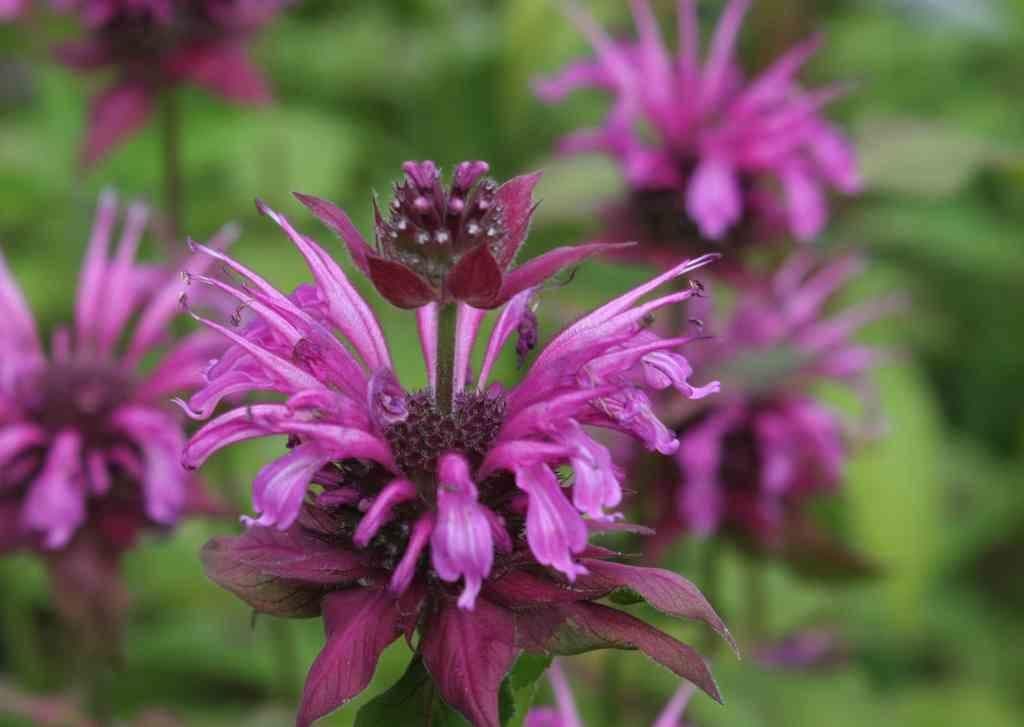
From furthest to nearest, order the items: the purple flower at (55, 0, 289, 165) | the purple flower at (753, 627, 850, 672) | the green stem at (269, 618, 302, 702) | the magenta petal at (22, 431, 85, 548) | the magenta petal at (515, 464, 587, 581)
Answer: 1. the purple flower at (55, 0, 289, 165)
2. the purple flower at (753, 627, 850, 672)
3. the green stem at (269, 618, 302, 702)
4. the magenta petal at (22, 431, 85, 548)
5. the magenta petal at (515, 464, 587, 581)

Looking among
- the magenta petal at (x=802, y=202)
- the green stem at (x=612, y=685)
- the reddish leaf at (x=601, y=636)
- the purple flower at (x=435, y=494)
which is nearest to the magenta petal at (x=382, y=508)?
the purple flower at (x=435, y=494)

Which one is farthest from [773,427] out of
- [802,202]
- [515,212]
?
[515,212]

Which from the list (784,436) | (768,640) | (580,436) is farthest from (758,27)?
(580,436)

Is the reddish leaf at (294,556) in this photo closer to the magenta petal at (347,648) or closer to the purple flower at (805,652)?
the magenta petal at (347,648)

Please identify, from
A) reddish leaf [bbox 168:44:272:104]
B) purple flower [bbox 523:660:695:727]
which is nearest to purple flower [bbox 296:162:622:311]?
purple flower [bbox 523:660:695:727]

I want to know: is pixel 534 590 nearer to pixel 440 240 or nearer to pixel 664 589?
pixel 664 589

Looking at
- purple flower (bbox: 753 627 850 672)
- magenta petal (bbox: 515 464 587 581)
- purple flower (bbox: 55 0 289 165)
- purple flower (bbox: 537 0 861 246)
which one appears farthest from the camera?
purple flower (bbox: 55 0 289 165)

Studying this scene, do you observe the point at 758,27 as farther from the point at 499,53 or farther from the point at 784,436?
the point at 784,436

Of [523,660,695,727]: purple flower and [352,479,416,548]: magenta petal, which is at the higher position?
[352,479,416,548]: magenta petal

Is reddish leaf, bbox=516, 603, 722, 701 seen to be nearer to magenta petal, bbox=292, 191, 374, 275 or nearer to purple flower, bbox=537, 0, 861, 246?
magenta petal, bbox=292, 191, 374, 275
